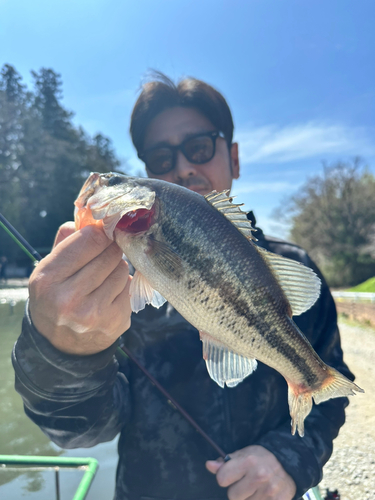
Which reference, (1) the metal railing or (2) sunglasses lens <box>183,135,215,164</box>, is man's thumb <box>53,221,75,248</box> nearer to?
(2) sunglasses lens <box>183,135,215,164</box>

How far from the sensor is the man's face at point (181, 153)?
260cm

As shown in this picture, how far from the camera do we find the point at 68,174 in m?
40.0

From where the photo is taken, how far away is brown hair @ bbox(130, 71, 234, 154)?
2.73m

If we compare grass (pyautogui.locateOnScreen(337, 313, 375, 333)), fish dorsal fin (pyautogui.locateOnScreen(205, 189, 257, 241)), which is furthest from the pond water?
→ grass (pyautogui.locateOnScreen(337, 313, 375, 333))

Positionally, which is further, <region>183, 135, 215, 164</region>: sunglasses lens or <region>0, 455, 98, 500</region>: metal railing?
<region>0, 455, 98, 500</region>: metal railing

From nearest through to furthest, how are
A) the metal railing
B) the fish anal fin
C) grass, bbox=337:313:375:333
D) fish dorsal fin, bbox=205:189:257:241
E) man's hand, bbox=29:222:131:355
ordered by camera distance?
man's hand, bbox=29:222:131:355, the fish anal fin, fish dorsal fin, bbox=205:189:257:241, the metal railing, grass, bbox=337:313:375:333

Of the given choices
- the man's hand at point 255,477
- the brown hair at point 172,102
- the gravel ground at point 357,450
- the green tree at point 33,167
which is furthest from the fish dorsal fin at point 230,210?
the green tree at point 33,167

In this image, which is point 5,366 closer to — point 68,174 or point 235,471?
point 235,471

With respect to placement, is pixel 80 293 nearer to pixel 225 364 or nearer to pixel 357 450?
pixel 225 364

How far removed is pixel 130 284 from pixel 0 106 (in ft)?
142

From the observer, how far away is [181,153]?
8.64 feet

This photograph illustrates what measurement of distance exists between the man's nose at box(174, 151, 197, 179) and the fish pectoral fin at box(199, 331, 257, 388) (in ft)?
4.58

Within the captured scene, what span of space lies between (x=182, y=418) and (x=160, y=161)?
1874 millimetres

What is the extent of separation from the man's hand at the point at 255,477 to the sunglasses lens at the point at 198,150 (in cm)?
201
